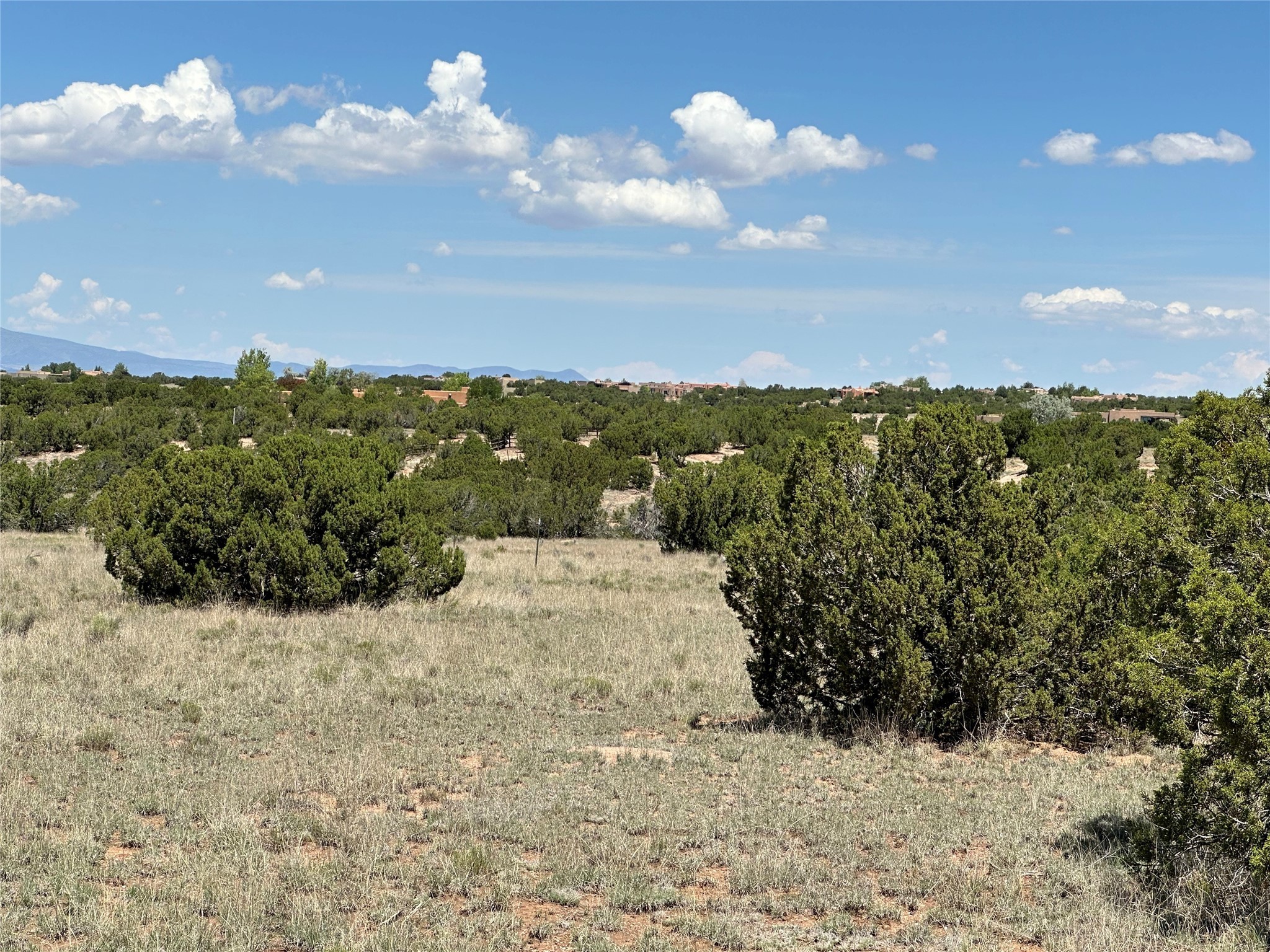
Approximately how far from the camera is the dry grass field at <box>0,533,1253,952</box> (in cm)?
521

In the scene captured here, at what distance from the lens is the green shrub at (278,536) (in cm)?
1570

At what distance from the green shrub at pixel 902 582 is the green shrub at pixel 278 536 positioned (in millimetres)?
8101

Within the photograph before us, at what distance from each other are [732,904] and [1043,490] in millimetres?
5017

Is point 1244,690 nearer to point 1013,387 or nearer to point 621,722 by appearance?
point 621,722

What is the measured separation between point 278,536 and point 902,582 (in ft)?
33.3

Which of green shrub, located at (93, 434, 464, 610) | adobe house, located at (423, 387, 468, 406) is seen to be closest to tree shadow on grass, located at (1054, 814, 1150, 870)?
green shrub, located at (93, 434, 464, 610)

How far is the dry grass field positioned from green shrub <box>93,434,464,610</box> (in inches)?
119

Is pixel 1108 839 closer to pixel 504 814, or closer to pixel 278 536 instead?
pixel 504 814

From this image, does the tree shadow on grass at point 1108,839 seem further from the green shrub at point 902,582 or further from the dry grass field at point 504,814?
the green shrub at point 902,582

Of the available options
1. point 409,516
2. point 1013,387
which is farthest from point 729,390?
point 409,516

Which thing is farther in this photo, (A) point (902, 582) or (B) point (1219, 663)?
(A) point (902, 582)

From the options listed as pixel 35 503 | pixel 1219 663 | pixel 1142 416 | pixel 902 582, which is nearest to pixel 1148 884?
pixel 1219 663

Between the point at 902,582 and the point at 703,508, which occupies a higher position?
the point at 902,582

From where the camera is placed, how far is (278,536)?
1555cm
